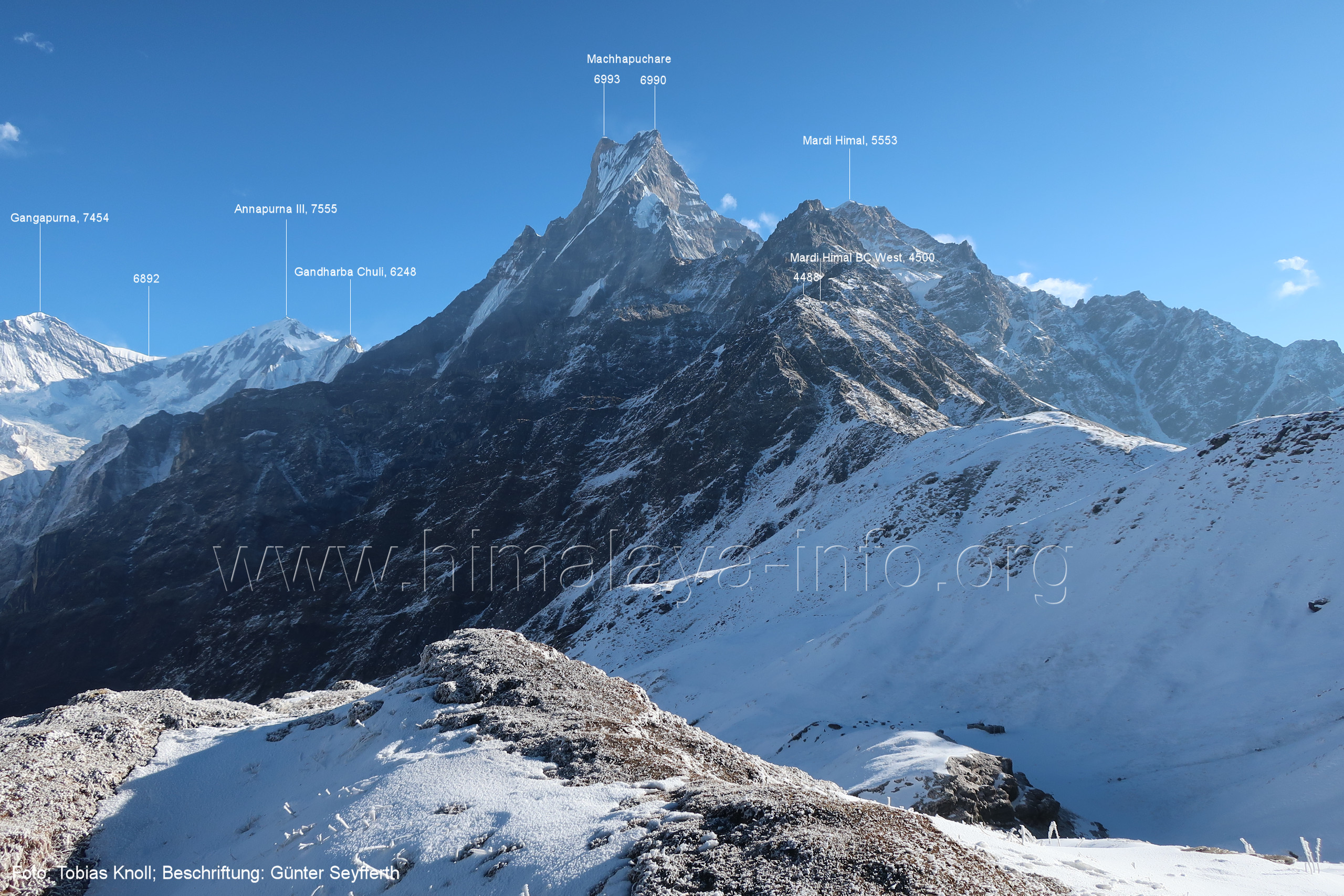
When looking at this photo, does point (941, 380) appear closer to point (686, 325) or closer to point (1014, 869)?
point (686, 325)

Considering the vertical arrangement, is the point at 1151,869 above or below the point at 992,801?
above

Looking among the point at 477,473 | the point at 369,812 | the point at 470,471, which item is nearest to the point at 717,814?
the point at 369,812

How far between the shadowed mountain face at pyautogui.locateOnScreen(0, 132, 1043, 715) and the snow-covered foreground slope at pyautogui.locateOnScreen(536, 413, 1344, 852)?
69.4 ft

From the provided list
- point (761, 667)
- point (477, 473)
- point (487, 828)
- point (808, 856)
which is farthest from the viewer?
point (477, 473)

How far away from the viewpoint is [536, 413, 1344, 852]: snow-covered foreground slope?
1738 centimetres

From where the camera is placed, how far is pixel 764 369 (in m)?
80.5

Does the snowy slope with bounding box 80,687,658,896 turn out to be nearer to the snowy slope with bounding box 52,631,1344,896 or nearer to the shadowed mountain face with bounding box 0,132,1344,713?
the snowy slope with bounding box 52,631,1344,896

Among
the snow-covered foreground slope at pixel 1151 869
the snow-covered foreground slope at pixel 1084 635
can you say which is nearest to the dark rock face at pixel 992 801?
the snow-covered foreground slope at pixel 1084 635

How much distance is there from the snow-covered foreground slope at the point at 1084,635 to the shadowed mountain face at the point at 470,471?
69.4 ft

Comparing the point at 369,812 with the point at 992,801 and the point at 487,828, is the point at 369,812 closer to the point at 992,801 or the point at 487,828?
the point at 487,828

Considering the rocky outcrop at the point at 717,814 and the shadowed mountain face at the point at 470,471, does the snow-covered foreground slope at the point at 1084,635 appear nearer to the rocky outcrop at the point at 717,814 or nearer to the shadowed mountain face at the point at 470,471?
the rocky outcrop at the point at 717,814

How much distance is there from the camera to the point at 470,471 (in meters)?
100

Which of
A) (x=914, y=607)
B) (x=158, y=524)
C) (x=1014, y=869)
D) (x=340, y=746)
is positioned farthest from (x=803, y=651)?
(x=158, y=524)

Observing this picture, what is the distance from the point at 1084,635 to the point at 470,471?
88868 mm
